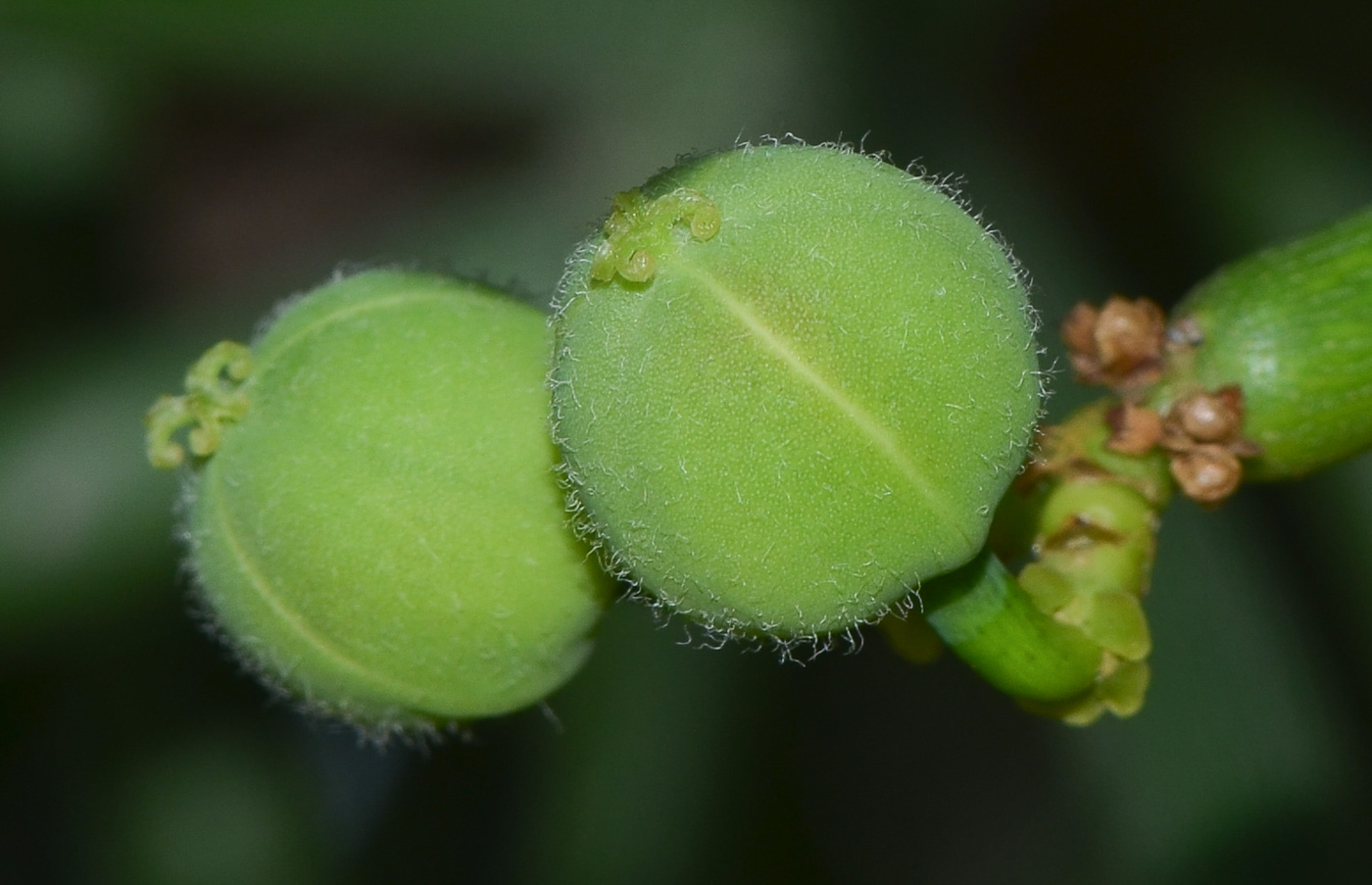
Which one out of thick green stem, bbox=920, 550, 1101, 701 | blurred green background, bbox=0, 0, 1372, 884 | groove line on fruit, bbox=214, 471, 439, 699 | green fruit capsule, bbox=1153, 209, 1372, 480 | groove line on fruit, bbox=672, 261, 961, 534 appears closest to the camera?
groove line on fruit, bbox=672, 261, 961, 534

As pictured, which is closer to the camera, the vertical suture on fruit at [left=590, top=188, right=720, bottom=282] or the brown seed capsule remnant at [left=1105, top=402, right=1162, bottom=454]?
the vertical suture on fruit at [left=590, top=188, right=720, bottom=282]

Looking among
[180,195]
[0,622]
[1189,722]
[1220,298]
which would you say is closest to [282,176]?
[180,195]

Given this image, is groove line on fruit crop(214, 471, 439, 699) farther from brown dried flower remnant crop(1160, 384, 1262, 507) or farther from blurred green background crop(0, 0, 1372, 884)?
blurred green background crop(0, 0, 1372, 884)

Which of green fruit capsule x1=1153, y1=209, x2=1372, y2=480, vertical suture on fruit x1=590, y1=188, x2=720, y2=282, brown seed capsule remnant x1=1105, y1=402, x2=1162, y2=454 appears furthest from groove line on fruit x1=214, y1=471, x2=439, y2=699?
green fruit capsule x1=1153, y1=209, x2=1372, y2=480

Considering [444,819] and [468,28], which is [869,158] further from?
[444,819]

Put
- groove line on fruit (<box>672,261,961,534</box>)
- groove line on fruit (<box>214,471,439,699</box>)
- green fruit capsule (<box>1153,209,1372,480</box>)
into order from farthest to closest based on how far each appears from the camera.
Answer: green fruit capsule (<box>1153,209,1372,480</box>), groove line on fruit (<box>214,471,439,699</box>), groove line on fruit (<box>672,261,961,534</box>)

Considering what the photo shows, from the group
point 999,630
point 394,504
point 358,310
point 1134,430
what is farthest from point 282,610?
point 1134,430
